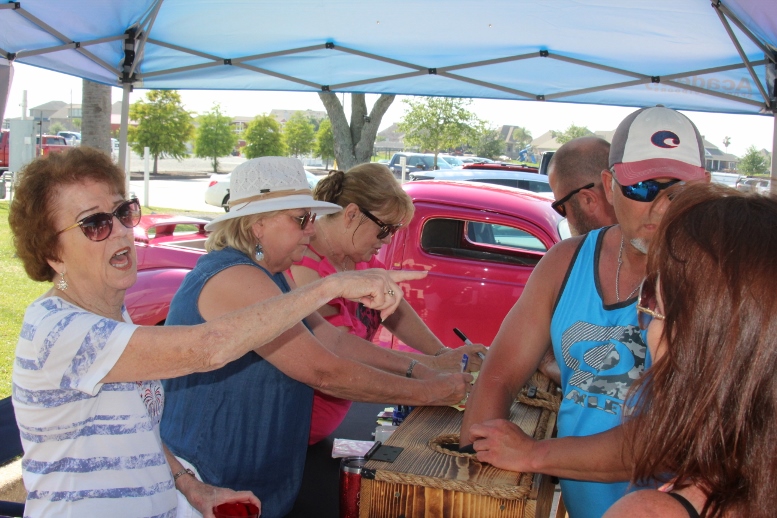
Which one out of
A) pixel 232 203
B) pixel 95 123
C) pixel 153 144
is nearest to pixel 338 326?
pixel 232 203

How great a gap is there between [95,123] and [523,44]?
5.93 metres

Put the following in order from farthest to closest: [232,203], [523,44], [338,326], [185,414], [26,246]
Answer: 1. [523,44]
2. [338,326]
3. [232,203]
4. [185,414]
5. [26,246]

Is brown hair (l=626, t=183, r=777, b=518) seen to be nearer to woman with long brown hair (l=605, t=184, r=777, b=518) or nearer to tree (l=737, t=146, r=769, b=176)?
woman with long brown hair (l=605, t=184, r=777, b=518)

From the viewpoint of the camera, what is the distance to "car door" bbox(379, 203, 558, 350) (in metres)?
5.46

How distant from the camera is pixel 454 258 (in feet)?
18.4

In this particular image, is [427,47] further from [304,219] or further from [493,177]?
[493,177]

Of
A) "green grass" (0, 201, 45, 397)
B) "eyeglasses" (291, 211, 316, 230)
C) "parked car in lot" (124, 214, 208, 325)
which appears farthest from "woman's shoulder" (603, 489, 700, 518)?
"green grass" (0, 201, 45, 397)

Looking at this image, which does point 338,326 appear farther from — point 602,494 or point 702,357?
point 702,357

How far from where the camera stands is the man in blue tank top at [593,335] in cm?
174

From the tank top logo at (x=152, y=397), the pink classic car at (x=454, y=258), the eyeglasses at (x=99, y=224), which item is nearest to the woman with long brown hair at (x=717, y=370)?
the tank top logo at (x=152, y=397)

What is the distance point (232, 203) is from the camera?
95.3 inches

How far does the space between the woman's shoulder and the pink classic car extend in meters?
4.31

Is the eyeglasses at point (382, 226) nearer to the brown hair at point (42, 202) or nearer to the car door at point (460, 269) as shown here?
the brown hair at point (42, 202)

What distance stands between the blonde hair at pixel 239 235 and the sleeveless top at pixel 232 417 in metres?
0.05
